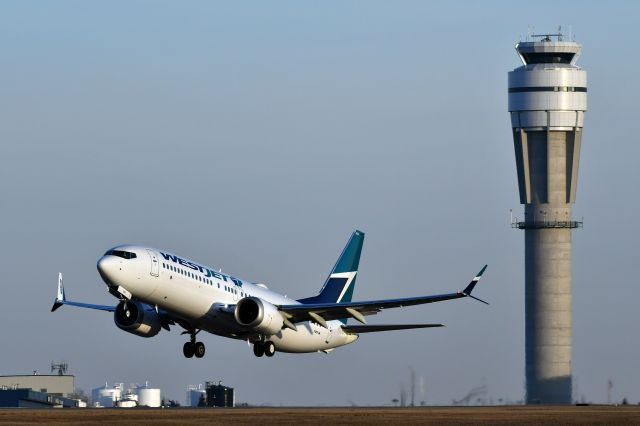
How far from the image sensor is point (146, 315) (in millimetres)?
98188

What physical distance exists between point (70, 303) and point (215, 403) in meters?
31.5

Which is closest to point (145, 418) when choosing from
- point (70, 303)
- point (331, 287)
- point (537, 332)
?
point (70, 303)

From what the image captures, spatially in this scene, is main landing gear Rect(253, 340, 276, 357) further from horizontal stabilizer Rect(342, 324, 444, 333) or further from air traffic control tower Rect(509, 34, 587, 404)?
air traffic control tower Rect(509, 34, 587, 404)

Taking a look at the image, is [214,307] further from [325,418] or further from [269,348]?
Answer: [325,418]

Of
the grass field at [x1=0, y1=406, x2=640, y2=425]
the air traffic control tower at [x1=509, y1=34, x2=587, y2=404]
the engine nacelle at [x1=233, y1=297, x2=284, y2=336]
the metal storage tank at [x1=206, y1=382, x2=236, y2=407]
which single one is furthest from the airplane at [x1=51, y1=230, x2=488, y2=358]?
the air traffic control tower at [x1=509, y1=34, x2=587, y2=404]

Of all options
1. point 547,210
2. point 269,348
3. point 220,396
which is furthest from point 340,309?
point 547,210

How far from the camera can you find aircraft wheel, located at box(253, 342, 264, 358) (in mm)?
100750

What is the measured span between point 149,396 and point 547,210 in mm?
62793

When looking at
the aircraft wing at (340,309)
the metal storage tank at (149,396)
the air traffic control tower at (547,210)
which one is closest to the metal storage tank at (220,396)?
the metal storage tank at (149,396)

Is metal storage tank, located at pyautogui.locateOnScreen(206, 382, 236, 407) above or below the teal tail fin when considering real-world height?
below

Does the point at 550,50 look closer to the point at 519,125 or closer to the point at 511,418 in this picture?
the point at 519,125

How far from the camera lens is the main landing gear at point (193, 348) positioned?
101 meters

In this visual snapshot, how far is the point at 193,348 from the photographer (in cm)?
10062

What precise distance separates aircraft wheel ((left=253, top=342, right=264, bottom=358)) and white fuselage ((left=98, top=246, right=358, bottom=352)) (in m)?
0.43
